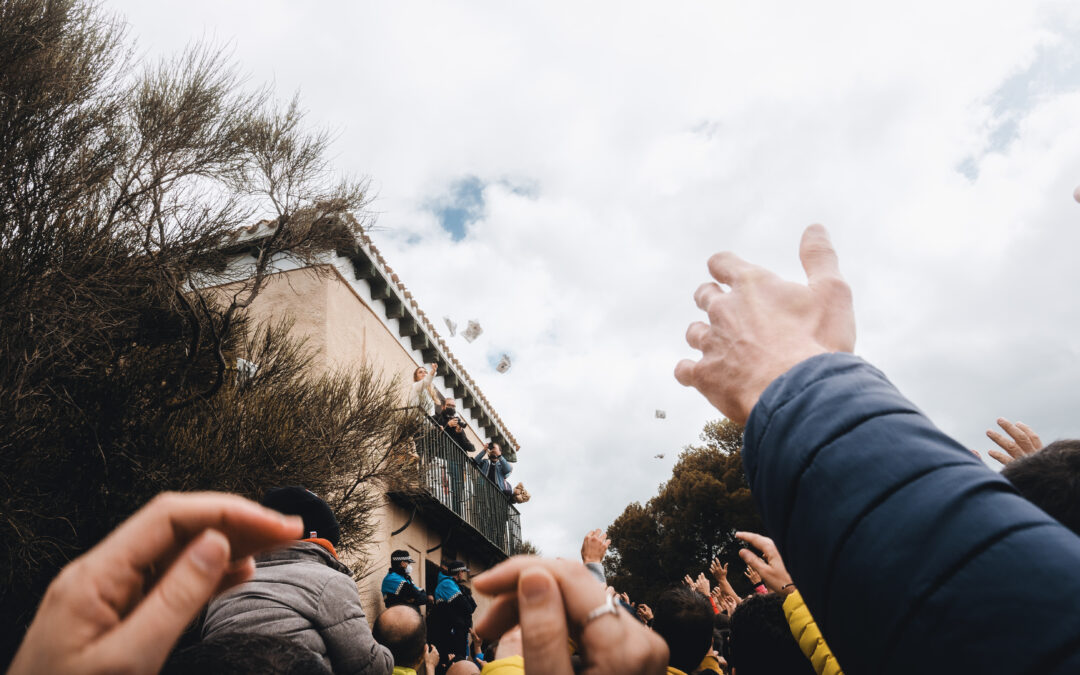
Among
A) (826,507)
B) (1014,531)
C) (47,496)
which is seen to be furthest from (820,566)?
(47,496)

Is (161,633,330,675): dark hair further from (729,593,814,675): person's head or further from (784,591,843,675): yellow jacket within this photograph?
(729,593,814,675): person's head

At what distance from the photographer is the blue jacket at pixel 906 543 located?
1.76 feet

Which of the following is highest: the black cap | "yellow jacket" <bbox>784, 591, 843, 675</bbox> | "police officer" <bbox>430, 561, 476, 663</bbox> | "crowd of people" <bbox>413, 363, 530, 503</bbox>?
"crowd of people" <bbox>413, 363, 530, 503</bbox>

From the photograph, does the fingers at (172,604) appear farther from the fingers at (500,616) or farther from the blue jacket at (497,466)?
the blue jacket at (497,466)

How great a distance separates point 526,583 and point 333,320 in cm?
1262

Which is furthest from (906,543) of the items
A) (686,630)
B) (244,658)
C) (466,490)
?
(466,490)

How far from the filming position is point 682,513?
99.4 feet

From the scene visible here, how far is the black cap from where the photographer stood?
2.89 m

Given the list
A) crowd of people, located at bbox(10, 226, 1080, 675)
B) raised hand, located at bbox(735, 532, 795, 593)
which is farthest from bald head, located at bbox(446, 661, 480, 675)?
crowd of people, located at bbox(10, 226, 1080, 675)

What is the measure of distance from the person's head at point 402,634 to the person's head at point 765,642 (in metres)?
2.08

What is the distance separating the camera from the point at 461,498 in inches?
610

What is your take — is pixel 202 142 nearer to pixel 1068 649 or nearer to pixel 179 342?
pixel 179 342

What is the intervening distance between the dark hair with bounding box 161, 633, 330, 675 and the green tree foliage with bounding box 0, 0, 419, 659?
5.50 m

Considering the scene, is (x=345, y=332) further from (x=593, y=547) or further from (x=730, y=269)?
(x=730, y=269)
